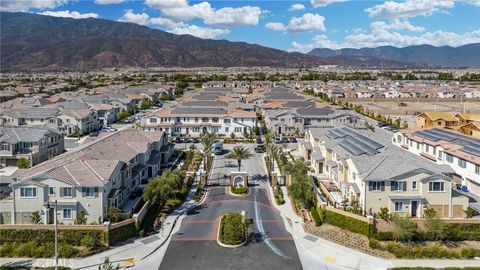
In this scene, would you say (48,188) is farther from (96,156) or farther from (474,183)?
(474,183)

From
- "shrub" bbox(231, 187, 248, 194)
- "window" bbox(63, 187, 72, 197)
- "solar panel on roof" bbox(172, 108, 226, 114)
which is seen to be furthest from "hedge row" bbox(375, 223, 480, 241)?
"solar panel on roof" bbox(172, 108, 226, 114)

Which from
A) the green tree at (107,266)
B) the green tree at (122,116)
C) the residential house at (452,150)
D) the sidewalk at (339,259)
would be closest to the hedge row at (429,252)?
the sidewalk at (339,259)

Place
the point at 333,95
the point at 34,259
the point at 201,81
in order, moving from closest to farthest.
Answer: the point at 34,259 < the point at 333,95 < the point at 201,81

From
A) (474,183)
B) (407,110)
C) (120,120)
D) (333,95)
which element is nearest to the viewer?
(474,183)

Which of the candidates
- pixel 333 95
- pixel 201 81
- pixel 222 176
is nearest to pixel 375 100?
pixel 333 95

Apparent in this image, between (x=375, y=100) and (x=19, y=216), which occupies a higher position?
(x=375, y=100)

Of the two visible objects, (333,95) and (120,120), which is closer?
(120,120)

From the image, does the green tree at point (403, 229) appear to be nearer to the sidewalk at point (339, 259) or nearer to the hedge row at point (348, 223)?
the hedge row at point (348, 223)
